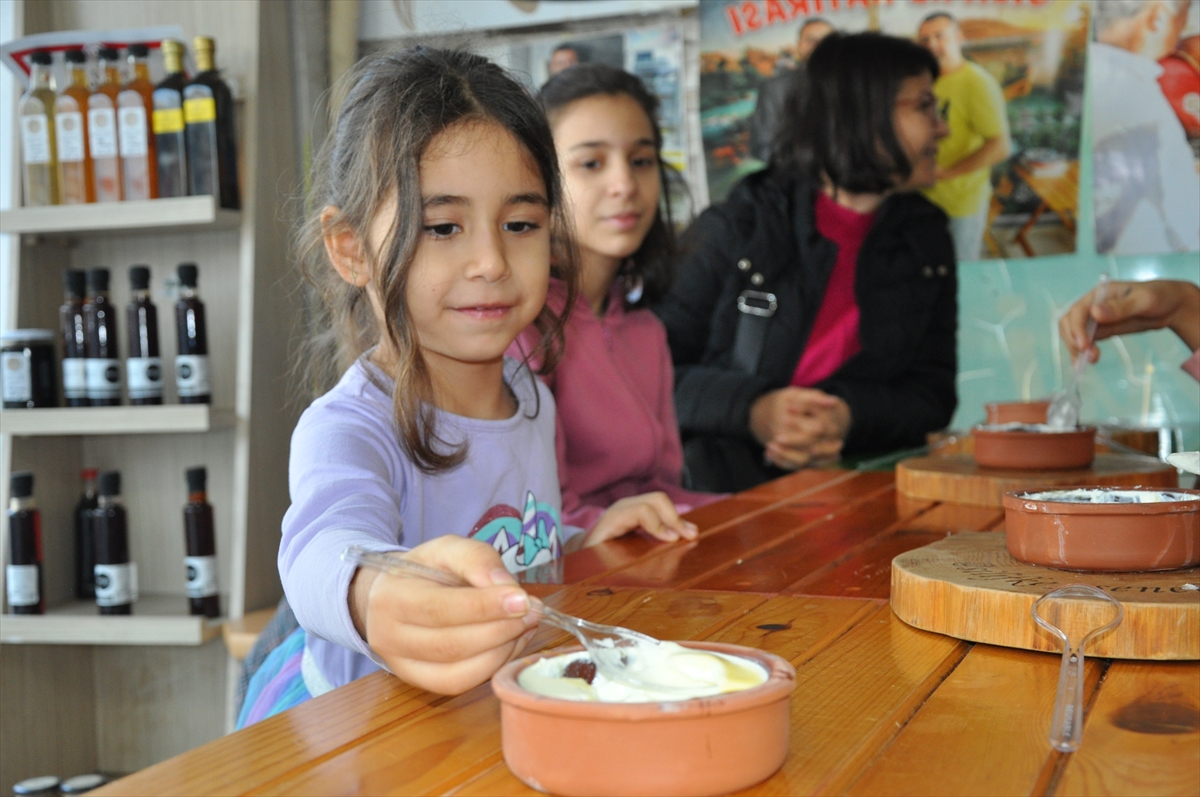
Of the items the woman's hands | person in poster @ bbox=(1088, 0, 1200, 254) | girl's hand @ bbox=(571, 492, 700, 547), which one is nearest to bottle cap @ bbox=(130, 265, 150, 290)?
the woman's hands

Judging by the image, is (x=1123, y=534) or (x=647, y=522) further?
(x=647, y=522)

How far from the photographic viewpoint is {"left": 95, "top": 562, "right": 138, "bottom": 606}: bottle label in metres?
2.19

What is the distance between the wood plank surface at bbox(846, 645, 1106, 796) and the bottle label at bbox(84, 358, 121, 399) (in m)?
1.89

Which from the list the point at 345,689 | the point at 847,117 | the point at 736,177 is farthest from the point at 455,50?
the point at 736,177

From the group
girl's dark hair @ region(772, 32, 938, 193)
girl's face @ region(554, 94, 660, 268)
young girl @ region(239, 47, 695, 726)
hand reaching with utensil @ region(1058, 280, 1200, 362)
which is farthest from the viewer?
girl's dark hair @ region(772, 32, 938, 193)

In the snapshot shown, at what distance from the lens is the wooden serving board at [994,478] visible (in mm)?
1268

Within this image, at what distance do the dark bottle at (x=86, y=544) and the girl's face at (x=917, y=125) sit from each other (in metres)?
1.77

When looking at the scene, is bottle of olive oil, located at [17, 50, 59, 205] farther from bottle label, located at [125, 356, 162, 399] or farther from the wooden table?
the wooden table

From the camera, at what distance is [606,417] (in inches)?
68.7

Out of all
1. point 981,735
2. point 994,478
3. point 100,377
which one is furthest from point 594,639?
point 100,377

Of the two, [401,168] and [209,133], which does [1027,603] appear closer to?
[401,168]

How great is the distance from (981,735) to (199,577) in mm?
1908

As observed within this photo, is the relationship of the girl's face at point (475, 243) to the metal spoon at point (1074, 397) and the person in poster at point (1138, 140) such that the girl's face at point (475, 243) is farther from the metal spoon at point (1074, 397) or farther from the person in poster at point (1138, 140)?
the person in poster at point (1138, 140)

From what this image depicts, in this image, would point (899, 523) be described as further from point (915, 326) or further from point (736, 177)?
point (736, 177)
